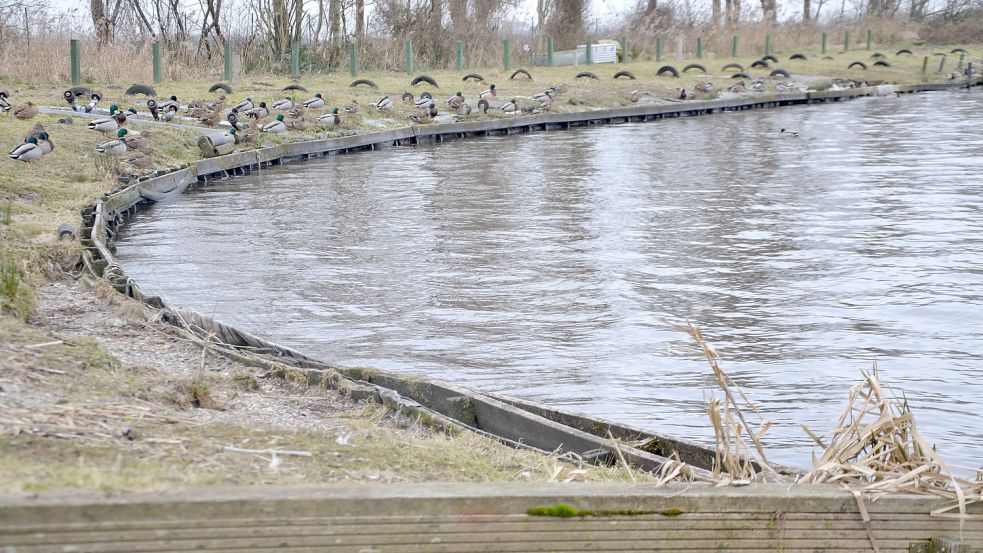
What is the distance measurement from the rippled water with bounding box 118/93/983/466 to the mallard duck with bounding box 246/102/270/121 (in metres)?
1.59

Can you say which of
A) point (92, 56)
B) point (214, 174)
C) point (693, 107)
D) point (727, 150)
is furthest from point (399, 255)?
point (693, 107)

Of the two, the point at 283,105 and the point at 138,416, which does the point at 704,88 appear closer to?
the point at 283,105

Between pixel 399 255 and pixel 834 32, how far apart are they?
157ft

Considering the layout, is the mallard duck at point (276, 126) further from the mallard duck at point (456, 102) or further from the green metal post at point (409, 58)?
the green metal post at point (409, 58)

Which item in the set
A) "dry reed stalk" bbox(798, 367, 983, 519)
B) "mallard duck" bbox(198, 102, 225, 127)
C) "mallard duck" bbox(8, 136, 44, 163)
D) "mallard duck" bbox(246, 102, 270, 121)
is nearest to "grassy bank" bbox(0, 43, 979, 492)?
"dry reed stalk" bbox(798, 367, 983, 519)

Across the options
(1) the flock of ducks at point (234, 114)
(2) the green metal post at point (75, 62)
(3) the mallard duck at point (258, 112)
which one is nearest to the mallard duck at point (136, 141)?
(1) the flock of ducks at point (234, 114)

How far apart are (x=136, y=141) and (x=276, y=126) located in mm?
4204

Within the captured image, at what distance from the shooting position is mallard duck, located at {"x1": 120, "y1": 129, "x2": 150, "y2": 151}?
593 inches

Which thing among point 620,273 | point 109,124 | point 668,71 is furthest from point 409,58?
point 620,273

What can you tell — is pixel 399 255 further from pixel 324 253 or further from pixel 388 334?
pixel 388 334

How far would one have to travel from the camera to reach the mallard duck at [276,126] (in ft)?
62.7

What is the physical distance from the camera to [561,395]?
6613mm

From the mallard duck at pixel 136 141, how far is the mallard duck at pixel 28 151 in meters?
2.06

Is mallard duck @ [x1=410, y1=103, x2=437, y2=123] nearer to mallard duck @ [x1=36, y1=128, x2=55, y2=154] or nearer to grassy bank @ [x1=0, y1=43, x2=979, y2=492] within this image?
mallard duck @ [x1=36, y1=128, x2=55, y2=154]
